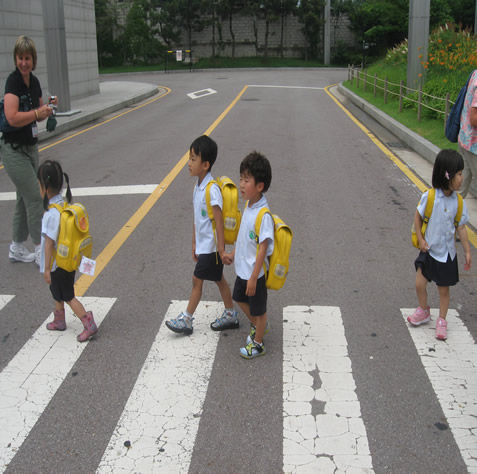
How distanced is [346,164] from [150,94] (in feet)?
57.4

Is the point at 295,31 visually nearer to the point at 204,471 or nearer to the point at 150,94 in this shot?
the point at 150,94

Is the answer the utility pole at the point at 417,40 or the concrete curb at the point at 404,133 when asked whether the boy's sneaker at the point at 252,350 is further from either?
the utility pole at the point at 417,40

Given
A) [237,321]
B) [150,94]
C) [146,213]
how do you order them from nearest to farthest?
[237,321]
[146,213]
[150,94]

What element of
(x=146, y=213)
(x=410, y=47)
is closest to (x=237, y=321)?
(x=146, y=213)

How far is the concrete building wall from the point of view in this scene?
18219mm

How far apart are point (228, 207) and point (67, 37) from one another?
21503 mm

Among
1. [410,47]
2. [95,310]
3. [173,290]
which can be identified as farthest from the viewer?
[410,47]

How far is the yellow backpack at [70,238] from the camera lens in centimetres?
448

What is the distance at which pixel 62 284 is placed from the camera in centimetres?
467

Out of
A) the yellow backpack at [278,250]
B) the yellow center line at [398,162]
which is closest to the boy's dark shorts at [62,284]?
the yellow backpack at [278,250]

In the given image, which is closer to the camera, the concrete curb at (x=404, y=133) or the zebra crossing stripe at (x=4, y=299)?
the zebra crossing stripe at (x=4, y=299)

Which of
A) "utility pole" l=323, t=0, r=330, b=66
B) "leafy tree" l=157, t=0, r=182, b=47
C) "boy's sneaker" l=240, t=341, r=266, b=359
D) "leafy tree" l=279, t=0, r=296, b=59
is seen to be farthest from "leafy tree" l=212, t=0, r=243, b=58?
"boy's sneaker" l=240, t=341, r=266, b=359

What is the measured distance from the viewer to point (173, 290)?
5.68 meters

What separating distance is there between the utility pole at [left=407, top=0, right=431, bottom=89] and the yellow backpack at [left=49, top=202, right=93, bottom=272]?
1603cm
